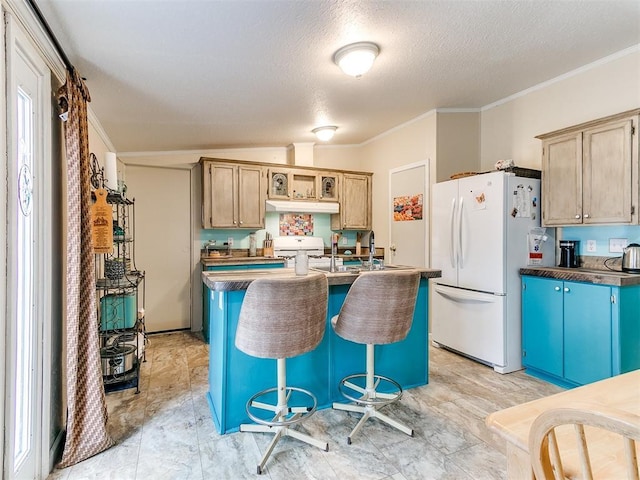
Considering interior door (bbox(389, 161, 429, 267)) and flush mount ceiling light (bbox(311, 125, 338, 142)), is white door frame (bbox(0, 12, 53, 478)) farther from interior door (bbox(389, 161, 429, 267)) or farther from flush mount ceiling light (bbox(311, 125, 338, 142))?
interior door (bbox(389, 161, 429, 267))

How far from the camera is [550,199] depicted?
3.22m

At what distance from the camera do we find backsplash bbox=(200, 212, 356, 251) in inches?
190

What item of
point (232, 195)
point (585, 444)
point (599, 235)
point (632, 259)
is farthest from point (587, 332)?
point (232, 195)

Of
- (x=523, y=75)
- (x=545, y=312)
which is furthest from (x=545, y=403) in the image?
(x=523, y=75)

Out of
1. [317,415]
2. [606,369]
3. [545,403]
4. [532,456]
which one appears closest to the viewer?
[532,456]

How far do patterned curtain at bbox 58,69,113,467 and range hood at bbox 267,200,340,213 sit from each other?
2.82 m

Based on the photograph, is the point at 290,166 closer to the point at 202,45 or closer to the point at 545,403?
the point at 202,45

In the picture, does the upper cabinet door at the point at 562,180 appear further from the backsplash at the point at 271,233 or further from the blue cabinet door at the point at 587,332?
the backsplash at the point at 271,233

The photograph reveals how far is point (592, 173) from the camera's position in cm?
288

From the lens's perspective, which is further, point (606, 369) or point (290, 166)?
point (290, 166)

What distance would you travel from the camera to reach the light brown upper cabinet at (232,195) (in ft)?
14.7

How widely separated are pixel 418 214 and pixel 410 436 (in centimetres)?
278

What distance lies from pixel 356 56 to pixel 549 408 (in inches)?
93.2

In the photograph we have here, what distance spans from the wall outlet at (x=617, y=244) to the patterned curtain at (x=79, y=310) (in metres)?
3.92
